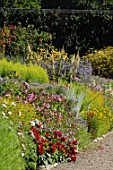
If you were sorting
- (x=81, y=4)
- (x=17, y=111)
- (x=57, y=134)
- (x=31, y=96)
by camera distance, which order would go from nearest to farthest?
(x=17, y=111) → (x=57, y=134) → (x=31, y=96) → (x=81, y=4)

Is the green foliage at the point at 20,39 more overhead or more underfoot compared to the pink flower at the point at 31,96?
more underfoot

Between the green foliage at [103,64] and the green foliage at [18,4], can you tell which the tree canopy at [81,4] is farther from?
the green foliage at [103,64]

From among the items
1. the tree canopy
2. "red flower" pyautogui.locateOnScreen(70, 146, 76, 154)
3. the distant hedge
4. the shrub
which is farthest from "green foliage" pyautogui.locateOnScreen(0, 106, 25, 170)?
the tree canopy

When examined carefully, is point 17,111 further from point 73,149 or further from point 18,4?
point 18,4

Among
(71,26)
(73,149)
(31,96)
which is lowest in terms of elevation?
(71,26)

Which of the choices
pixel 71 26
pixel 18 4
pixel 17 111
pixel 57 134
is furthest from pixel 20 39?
pixel 17 111

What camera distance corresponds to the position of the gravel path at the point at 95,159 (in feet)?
23.5

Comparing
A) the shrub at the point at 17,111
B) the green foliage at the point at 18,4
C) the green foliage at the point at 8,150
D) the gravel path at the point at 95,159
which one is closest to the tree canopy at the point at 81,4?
the green foliage at the point at 18,4

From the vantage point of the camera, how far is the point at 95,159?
25.0 feet

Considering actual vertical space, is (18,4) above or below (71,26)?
below

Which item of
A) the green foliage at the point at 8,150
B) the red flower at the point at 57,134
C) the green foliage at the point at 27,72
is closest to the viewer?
the green foliage at the point at 8,150

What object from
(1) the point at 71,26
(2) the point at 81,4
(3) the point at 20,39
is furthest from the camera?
(2) the point at 81,4

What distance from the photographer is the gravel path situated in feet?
23.5

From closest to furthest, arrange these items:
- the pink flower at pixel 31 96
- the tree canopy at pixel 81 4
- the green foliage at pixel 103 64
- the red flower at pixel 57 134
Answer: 1. the red flower at pixel 57 134
2. the pink flower at pixel 31 96
3. the green foliage at pixel 103 64
4. the tree canopy at pixel 81 4
